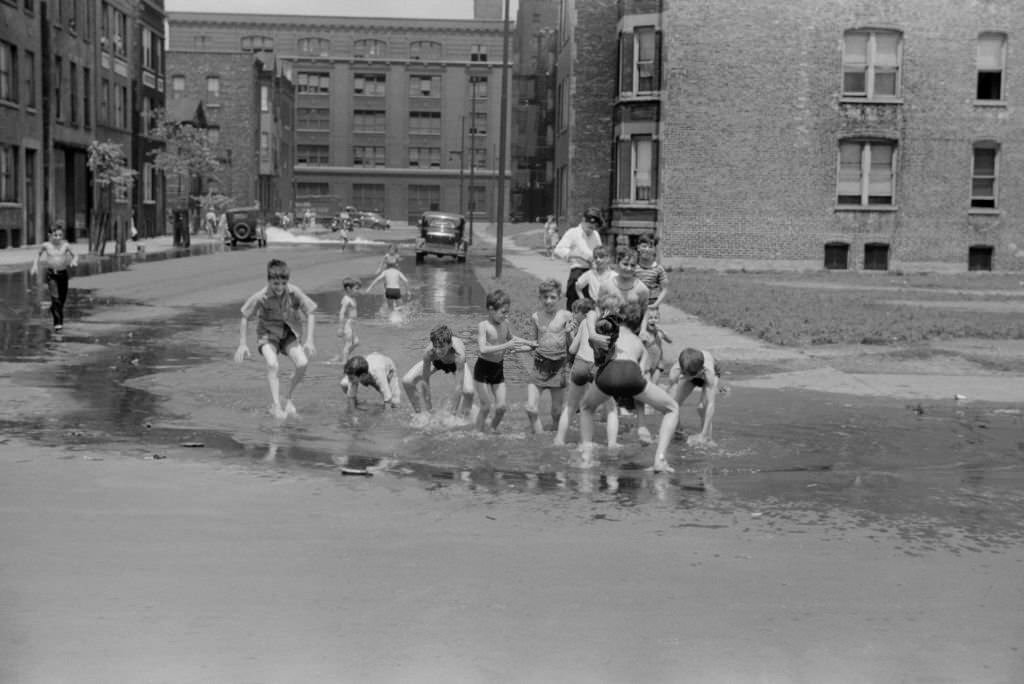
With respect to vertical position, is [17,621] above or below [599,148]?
below

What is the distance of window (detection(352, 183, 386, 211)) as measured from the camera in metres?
134

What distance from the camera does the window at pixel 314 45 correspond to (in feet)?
456

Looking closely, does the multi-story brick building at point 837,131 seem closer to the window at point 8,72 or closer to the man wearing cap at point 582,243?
the window at point 8,72

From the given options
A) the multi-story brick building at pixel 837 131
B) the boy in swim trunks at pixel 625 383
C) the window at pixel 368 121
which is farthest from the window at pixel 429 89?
the boy in swim trunks at pixel 625 383

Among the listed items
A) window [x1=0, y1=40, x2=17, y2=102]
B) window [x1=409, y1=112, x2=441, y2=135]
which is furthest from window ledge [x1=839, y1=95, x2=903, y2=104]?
window [x1=409, y1=112, x2=441, y2=135]

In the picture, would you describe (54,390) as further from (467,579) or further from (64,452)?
(467,579)

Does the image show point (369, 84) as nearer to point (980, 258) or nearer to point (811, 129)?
point (811, 129)

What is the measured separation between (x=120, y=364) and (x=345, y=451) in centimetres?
645

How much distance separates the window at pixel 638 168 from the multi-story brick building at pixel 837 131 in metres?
0.31

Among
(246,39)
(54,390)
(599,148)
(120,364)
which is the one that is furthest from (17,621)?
(246,39)

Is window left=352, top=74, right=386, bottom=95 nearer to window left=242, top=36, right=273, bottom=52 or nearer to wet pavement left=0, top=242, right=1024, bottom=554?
window left=242, top=36, right=273, bottom=52

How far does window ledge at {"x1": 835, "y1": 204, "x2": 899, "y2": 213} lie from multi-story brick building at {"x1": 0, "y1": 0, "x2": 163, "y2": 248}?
79.8ft

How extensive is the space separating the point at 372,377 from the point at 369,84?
125 m

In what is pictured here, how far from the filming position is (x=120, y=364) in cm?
1628
